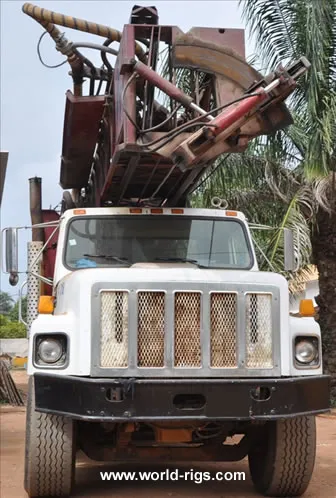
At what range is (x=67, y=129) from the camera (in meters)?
8.27

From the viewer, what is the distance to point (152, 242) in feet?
25.0

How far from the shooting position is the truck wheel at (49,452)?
6410mm

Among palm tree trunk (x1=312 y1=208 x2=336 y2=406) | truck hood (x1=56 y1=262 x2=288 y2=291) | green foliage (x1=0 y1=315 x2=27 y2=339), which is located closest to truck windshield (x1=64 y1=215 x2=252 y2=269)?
truck hood (x1=56 y1=262 x2=288 y2=291)

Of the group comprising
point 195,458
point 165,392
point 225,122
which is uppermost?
point 225,122

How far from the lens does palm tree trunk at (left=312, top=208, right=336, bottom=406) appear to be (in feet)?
47.3

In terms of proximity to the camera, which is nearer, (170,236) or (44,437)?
(44,437)

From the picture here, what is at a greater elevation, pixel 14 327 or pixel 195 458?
pixel 195 458

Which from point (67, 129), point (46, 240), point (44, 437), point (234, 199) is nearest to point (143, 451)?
point (44, 437)

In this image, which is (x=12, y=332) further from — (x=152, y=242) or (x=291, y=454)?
(x=291, y=454)

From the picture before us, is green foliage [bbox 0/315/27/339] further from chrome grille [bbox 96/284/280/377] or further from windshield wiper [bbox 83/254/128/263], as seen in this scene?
chrome grille [bbox 96/284/280/377]

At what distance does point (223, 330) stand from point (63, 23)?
3.22 meters

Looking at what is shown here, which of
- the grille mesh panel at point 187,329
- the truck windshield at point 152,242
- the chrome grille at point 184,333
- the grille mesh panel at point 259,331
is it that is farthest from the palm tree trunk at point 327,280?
the grille mesh panel at point 187,329

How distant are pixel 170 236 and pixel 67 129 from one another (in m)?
1.61

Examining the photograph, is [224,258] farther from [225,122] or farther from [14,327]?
[14,327]
